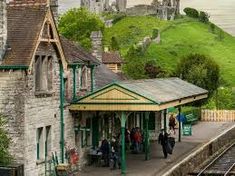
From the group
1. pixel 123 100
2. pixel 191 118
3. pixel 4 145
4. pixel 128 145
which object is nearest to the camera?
pixel 4 145

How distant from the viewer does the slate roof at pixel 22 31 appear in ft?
87.5

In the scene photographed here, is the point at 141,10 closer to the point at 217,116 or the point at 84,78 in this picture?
the point at 217,116

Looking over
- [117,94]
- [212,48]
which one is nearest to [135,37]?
[212,48]

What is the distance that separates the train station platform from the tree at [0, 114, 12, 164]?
17.1ft

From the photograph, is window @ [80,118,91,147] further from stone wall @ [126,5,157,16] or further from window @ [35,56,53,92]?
stone wall @ [126,5,157,16]

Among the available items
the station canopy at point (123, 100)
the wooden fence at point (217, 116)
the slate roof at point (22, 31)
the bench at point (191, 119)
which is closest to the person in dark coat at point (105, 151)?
the station canopy at point (123, 100)

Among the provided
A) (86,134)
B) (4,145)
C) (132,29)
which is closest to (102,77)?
(86,134)

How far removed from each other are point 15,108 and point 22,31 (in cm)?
322

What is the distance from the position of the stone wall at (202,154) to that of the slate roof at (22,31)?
7.88 metres

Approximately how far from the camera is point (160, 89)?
118 ft

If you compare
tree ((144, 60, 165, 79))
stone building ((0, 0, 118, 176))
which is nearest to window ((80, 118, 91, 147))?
stone building ((0, 0, 118, 176))

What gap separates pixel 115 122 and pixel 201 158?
5.44 m

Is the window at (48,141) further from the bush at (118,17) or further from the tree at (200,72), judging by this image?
the bush at (118,17)

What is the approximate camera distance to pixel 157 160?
35562 mm
